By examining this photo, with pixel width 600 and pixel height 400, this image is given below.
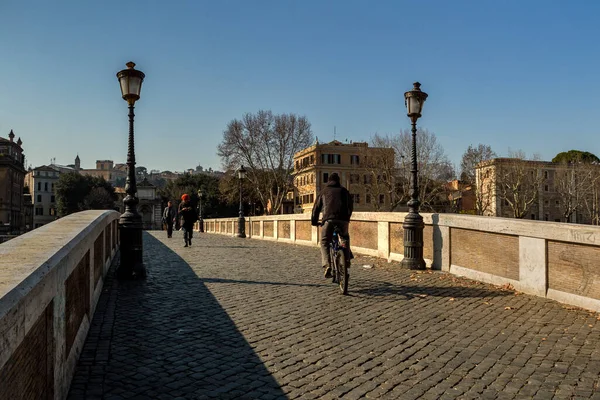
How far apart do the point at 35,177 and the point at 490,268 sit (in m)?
120

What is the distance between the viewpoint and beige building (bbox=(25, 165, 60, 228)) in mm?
111438

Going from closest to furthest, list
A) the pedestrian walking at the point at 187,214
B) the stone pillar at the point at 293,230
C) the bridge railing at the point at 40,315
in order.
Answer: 1. the bridge railing at the point at 40,315
2. the pedestrian walking at the point at 187,214
3. the stone pillar at the point at 293,230

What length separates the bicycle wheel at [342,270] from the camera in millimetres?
7590

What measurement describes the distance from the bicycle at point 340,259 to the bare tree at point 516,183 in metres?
50.3

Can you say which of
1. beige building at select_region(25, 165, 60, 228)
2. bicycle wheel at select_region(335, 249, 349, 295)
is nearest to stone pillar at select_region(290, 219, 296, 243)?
bicycle wheel at select_region(335, 249, 349, 295)

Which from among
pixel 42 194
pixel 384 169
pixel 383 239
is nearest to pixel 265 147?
pixel 384 169

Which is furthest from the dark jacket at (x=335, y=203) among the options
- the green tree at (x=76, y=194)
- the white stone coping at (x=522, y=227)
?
the green tree at (x=76, y=194)

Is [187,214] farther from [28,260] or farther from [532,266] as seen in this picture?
[28,260]

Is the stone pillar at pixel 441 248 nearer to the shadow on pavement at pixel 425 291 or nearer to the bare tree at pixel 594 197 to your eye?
the shadow on pavement at pixel 425 291

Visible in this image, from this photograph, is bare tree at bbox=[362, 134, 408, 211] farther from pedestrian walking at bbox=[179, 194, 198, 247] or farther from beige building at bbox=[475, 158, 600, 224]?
pedestrian walking at bbox=[179, 194, 198, 247]

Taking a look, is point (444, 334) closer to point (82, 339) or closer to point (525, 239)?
point (525, 239)

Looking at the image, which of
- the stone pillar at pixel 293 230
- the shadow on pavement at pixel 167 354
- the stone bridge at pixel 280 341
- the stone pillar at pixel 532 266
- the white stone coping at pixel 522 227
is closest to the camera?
the stone bridge at pixel 280 341

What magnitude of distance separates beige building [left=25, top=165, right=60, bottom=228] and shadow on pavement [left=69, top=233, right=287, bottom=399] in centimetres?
11719

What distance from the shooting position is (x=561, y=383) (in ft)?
13.1
